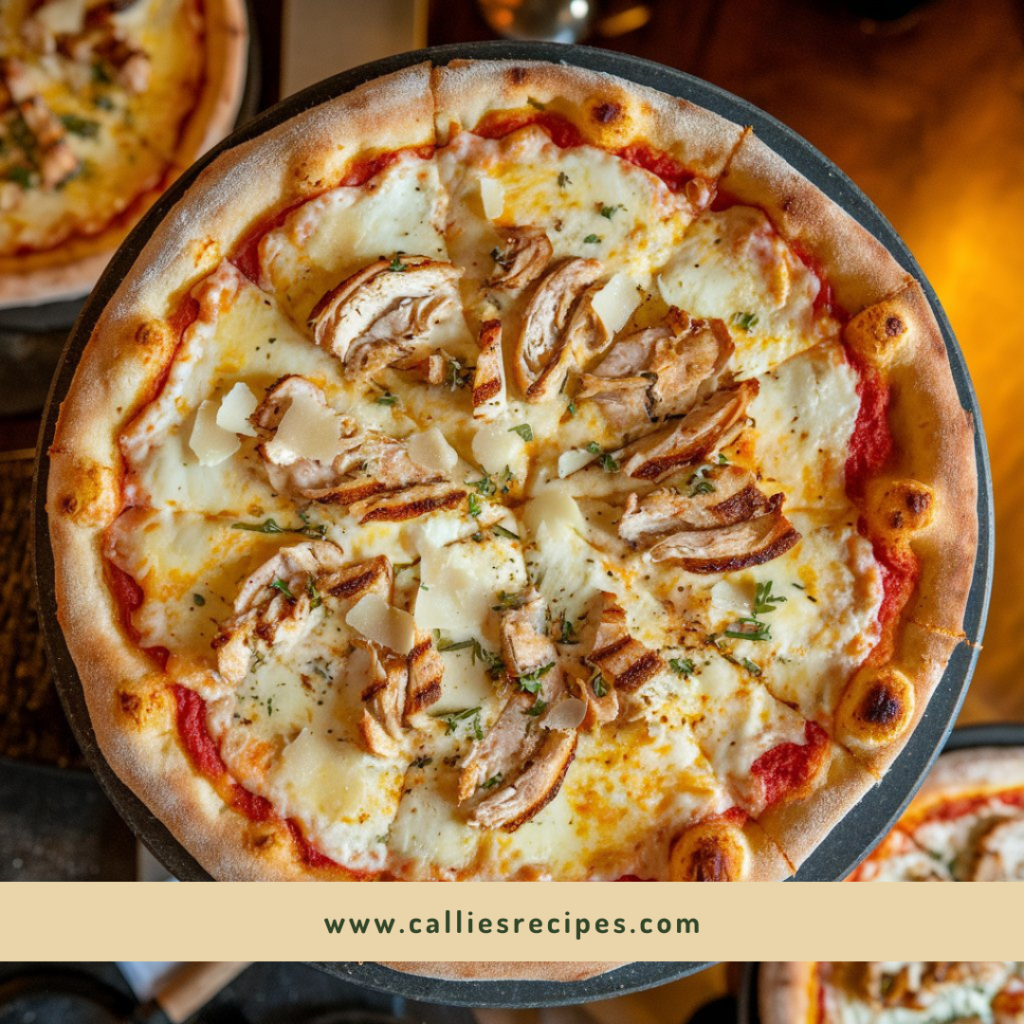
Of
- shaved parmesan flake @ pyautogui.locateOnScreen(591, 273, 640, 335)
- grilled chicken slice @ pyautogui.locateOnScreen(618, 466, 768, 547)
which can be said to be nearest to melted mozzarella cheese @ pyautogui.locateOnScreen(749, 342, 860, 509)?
grilled chicken slice @ pyautogui.locateOnScreen(618, 466, 768, 547)

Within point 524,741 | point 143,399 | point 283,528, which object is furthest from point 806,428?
point 143,399

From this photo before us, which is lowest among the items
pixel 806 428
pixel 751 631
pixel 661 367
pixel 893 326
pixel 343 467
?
pixel 751 631

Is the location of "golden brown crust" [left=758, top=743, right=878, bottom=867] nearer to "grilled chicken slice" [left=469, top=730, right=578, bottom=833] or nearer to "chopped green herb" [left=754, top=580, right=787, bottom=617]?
"chopped green herb" [left=754, top=580, right=787, bottom=617]

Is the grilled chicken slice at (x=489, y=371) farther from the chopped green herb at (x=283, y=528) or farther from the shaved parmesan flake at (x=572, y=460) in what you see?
the chopped green herb at (x=283, y=528)

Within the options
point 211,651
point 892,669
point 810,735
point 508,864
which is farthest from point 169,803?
point 892,669

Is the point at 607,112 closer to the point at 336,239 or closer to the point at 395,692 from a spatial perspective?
the point at 336,239

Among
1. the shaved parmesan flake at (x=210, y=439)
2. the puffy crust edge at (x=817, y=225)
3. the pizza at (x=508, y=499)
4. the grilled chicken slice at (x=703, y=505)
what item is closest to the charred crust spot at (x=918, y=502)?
the pizza at (x=508, y=499)

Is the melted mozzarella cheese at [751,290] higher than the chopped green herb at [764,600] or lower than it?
higher
